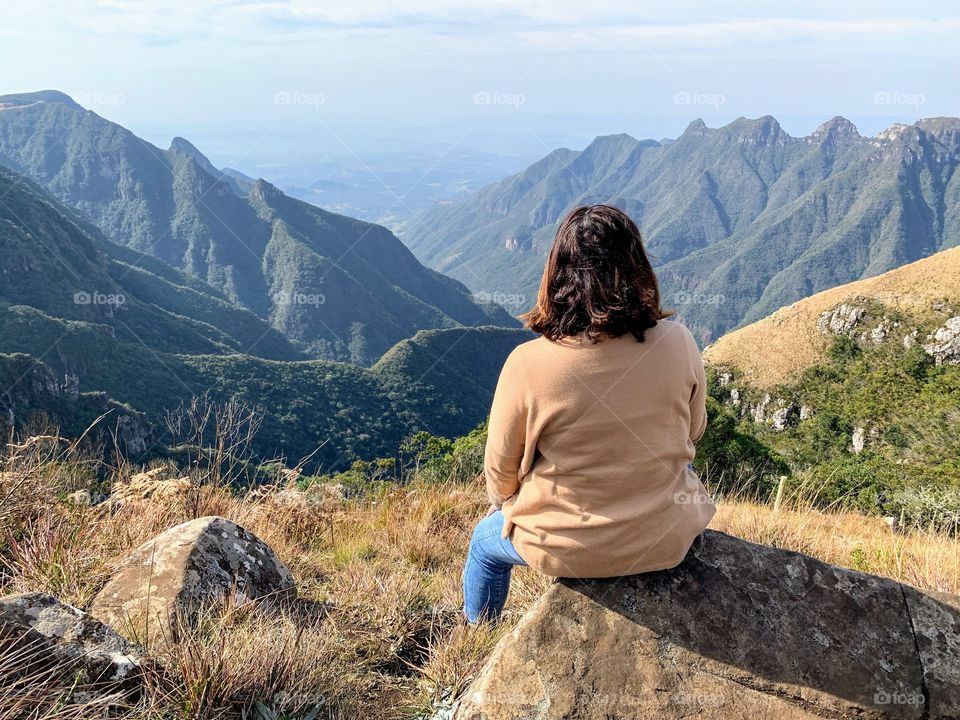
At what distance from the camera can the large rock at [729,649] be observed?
211 centimetres

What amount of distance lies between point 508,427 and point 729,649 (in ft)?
3.61

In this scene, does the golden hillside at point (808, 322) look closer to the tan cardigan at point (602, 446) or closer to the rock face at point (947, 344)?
the rock face at point (947, 344)

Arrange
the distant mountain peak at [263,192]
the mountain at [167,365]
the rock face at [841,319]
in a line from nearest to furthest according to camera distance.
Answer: the rock face at [841,319] → the mountain at [167,365] → the distant mountain peak at [263,192]

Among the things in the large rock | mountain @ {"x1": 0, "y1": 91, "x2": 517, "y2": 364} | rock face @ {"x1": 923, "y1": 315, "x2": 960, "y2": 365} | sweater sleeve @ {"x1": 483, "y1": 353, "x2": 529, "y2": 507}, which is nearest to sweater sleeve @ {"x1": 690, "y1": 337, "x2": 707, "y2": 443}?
the large rock

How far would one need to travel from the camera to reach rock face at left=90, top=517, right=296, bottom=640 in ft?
8.54

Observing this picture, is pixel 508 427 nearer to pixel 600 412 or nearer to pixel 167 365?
pixel 600 412

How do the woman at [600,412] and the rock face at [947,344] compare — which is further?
the rock face at [947,344]

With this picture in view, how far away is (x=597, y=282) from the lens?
2174mm

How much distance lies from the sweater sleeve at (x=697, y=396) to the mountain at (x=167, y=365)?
40725mm

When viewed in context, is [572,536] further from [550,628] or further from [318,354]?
[318,354]

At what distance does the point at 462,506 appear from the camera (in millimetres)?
4953

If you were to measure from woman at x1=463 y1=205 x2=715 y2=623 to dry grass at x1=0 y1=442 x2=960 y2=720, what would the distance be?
2.82 ft

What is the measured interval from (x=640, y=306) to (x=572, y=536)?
826mm

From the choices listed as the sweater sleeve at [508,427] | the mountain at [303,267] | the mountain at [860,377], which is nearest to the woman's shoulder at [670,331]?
the sweater sleeve at [508,427]
